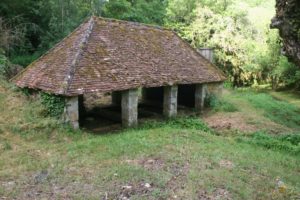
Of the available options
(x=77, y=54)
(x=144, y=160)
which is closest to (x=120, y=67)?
(x=77, y=54)

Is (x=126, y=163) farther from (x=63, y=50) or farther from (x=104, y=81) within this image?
(x=63, y=50)

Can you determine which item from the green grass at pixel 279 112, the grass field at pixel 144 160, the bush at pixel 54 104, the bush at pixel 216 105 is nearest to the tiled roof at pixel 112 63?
the bush at pixel 54 104

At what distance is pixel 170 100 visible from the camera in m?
15.1

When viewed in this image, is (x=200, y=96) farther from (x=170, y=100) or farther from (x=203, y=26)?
(x=203, y=26)

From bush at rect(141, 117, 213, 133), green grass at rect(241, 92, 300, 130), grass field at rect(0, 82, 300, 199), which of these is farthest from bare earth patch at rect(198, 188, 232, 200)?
green grass at rect(241, 92, 300, 130)

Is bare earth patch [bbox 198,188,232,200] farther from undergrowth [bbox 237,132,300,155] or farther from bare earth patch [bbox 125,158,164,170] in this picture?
undergrowth [bbox 237,132,300,155]

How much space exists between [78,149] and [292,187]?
5.72 m

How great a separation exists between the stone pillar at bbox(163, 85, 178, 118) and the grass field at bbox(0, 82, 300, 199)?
41.8 inches

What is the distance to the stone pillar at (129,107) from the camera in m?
13.2

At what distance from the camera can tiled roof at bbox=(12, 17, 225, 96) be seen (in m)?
12.1

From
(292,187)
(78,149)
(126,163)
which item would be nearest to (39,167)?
(78,149)

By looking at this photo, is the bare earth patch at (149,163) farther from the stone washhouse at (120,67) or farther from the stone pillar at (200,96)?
the stone pillar at (200,96)

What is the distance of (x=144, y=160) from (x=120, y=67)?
5517 mm

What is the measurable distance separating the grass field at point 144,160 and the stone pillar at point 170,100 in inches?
41.8
